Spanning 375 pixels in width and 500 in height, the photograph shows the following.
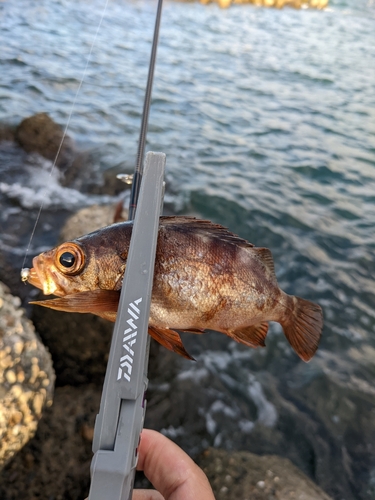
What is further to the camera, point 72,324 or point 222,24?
point 222,24

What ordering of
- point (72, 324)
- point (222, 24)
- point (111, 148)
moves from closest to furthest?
1. point (72, 324)
2. point (111, 148)
3. point (222, 24)

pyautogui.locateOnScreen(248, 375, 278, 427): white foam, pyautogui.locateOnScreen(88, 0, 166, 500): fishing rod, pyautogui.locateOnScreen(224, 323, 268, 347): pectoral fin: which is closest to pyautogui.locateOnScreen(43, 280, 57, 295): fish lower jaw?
pyautogui.locateOnScreen(88, 0, 166, 500): fishing rod

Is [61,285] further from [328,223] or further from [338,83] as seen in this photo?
[338,83]

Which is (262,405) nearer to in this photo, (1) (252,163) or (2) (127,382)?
(2) (127,382)

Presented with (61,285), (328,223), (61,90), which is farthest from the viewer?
(61,90)

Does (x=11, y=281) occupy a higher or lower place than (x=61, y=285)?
lower

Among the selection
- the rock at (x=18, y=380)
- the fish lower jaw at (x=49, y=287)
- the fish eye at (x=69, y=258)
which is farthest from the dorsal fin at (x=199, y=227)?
the rock at (x=18, y=380)

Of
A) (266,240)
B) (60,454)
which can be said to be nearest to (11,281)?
(60,454)
